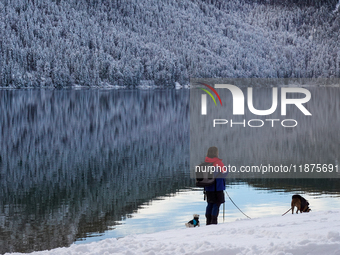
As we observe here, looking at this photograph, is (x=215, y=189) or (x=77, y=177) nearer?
(x=215, y=189)

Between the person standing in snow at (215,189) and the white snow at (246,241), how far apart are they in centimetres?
108

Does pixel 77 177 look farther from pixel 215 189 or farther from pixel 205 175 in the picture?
pixel 205 175

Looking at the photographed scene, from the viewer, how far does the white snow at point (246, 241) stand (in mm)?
8648

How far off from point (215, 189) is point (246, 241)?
11.5ft

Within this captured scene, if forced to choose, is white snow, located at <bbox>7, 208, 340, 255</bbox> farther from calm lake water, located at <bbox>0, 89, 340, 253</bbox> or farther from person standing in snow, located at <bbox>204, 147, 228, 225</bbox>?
calm lake water, located at <bbox>0, 89, 340, 253</bbox>

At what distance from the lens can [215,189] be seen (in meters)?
13.1

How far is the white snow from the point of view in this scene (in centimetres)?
865

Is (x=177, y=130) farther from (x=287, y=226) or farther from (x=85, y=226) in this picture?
(x=287, y=226)

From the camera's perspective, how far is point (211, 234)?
1102 cm

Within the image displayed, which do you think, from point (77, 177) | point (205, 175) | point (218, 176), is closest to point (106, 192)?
point (77, 177)

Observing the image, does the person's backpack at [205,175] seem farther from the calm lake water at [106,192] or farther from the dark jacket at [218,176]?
the calm lake water at [106,192]

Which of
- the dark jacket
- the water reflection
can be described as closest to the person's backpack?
the dark jacket

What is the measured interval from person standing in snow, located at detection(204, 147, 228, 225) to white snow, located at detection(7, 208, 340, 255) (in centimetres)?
108

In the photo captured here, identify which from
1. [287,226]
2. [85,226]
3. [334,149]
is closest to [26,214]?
[85,226]
